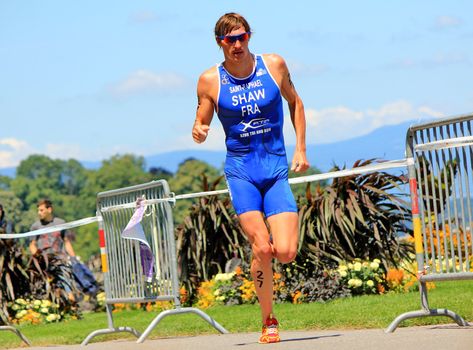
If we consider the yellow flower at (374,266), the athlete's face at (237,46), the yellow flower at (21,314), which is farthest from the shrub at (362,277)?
the athlete's face at (237,46)

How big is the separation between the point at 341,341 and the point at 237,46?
2.37 meters

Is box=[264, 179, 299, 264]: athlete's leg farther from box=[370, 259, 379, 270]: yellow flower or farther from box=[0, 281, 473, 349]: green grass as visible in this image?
box=[370, 259, 379, 270]: yellow flower

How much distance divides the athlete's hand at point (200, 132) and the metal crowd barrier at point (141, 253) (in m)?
2.38

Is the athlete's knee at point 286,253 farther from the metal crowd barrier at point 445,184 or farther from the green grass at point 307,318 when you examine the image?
the green grass at point 307,318

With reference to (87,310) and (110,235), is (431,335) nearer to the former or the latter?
(110,235)

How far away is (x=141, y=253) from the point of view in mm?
13125

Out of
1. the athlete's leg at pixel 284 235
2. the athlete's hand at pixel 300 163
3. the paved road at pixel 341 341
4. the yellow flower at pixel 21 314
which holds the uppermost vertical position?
the athlete's hand at pixel 300 163

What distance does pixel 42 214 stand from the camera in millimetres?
19219

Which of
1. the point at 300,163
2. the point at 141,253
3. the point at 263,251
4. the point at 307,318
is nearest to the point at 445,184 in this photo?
the point at 300,163

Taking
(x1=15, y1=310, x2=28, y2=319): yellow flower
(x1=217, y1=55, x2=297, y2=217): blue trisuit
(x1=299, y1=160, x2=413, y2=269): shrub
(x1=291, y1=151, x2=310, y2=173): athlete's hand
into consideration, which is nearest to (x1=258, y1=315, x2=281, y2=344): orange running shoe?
(x1=217, y1=55, x2=297, y2=217): blue trisuit

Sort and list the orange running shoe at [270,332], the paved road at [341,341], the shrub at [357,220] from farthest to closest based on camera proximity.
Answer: the shrub at [357,220], the orange running shoe at [270,332], the paved road at [341,341]

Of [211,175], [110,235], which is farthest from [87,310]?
[211,175]

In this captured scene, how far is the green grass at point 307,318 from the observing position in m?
12.1

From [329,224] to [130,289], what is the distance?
3638mm
